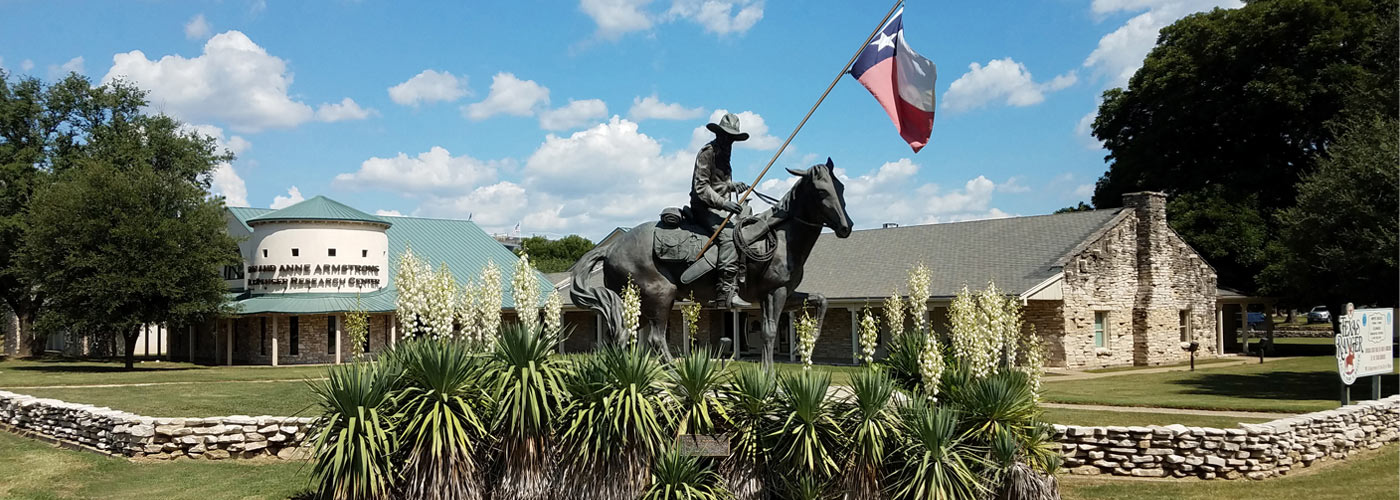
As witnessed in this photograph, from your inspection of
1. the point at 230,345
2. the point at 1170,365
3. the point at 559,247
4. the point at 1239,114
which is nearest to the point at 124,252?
the point at 230,345

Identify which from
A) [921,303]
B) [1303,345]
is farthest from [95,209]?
[1303,345]

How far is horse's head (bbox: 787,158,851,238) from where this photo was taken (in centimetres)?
1012

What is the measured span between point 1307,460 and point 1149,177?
35.4 metres

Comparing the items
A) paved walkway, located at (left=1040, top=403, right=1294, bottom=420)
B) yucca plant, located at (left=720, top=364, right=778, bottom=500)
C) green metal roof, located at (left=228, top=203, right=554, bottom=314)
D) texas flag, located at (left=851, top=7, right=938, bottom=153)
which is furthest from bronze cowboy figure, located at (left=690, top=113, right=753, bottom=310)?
green metal roof, located at (left=228, top=203, right=554, bottom=314)

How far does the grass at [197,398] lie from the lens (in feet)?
56.7

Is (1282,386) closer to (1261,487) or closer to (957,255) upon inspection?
(957,255)

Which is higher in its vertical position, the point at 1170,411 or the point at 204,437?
the point at 204,437

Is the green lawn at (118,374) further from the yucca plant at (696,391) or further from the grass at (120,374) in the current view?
the yucca plant at (696,391)

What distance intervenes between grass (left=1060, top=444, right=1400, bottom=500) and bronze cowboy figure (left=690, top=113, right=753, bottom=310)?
4635mm

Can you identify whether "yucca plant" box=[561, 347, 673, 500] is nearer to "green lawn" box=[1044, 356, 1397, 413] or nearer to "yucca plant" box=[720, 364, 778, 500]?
"yucca plant" box=[720, 364, 778, 500]

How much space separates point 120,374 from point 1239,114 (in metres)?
45.6

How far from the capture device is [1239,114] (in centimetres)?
4334

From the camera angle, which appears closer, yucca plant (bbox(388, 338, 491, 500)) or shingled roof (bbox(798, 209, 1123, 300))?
yucca plant (bbox(388, 338, 491, 500))

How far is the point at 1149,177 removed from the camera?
45.4m
